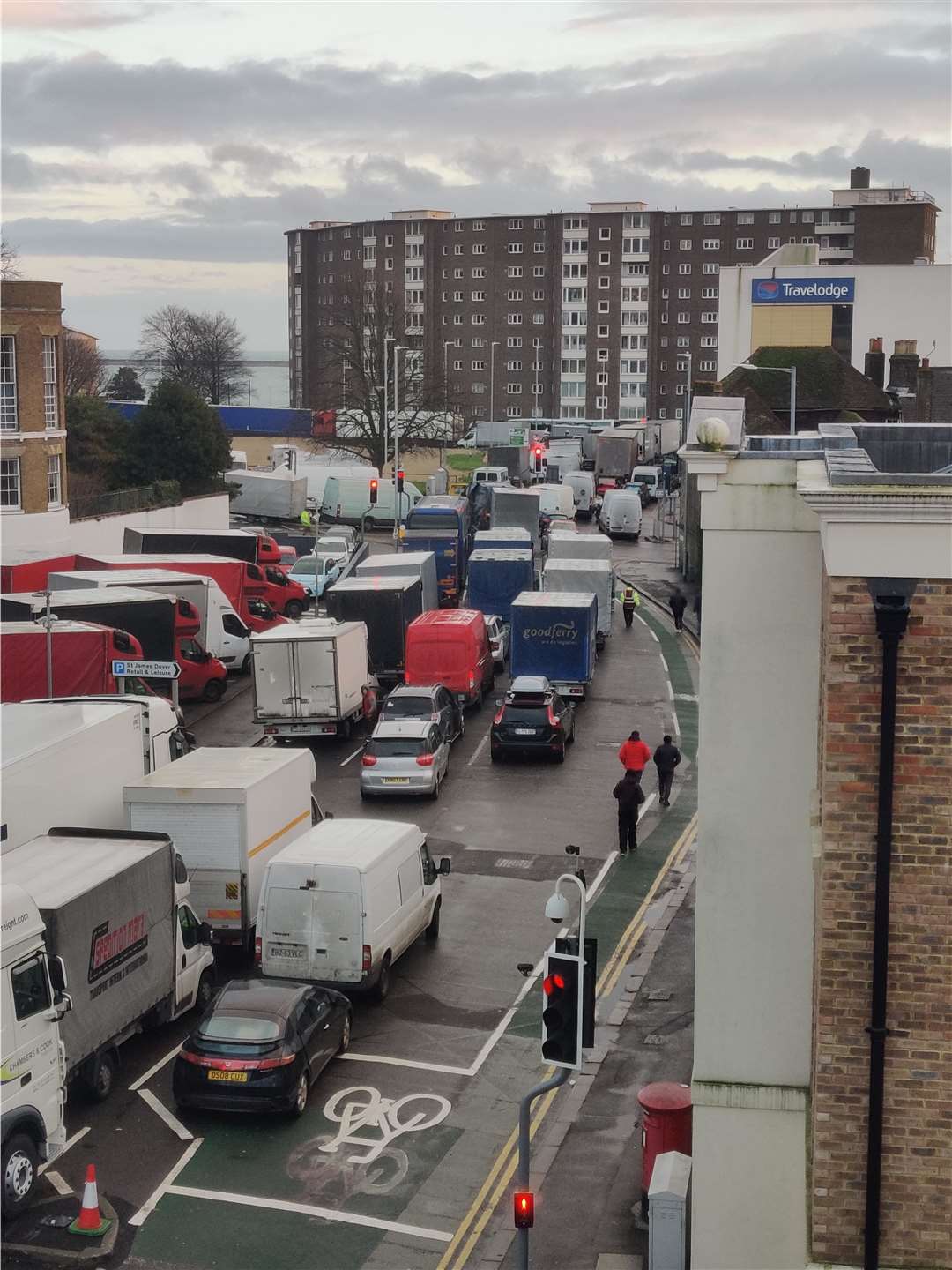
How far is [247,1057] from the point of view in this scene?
55.2ft

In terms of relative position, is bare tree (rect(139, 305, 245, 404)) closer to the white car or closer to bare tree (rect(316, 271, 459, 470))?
bare tree (rect(316, 271, 459, 470))

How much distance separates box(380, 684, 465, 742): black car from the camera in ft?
106

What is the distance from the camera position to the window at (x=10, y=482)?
53.7m

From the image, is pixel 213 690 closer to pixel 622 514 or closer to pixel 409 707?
pixel 409 707

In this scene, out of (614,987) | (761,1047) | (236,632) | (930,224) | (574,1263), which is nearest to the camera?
(761,1047)

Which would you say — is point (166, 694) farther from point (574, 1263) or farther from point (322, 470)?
point (322, 470)

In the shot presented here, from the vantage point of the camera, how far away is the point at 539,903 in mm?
24500

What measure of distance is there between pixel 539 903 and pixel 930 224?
97383 mm

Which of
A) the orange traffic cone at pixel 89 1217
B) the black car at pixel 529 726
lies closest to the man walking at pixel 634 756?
the black car at pixel 529 726

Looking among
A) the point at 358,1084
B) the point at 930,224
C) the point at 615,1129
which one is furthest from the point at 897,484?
the point at 930,224

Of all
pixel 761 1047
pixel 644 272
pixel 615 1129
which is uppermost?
pixel 644 272

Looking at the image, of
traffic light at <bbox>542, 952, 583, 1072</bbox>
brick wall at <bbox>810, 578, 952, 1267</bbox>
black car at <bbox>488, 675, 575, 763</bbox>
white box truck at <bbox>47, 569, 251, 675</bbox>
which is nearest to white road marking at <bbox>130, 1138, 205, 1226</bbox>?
traffic light at <bbox>542, 952, 583, 1072</bbox>

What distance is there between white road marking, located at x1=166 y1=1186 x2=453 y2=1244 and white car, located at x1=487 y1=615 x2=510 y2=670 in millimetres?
26304

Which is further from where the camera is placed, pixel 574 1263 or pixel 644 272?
pixel 644 272
